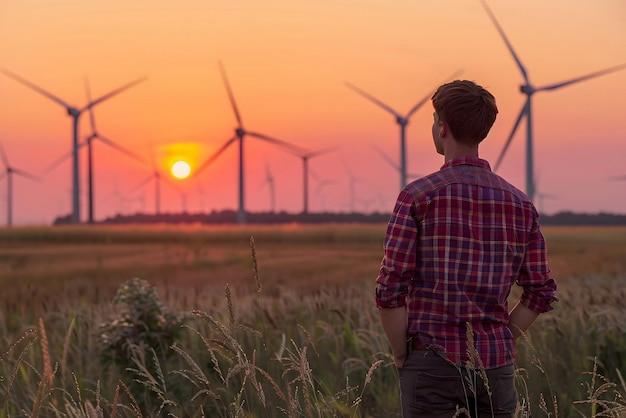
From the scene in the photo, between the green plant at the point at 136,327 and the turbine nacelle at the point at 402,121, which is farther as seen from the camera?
the turbine nacelle at the point at 402,121

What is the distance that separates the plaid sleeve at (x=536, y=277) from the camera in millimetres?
4438

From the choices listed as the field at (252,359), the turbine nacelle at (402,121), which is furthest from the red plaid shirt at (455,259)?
the turbine nacelle at (402,121)

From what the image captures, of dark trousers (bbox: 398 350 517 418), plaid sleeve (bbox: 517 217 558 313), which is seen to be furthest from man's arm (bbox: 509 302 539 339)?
dark trousers (bbox: 398 350 517 418)

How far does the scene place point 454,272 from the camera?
408 cm

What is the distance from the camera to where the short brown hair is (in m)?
4.19

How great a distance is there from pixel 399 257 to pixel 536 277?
92 cm

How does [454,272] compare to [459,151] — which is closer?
[454,272]

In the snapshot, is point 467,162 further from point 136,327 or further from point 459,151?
point 136,327

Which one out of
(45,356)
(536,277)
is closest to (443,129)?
(536,277)

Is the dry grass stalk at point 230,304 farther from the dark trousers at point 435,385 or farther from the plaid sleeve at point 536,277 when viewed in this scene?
the plaid sleeve at point 536,277

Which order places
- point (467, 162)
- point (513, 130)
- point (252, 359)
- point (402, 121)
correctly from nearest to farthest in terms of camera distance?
point (467, 162)
point (252, 359)
point (513, 130)
point (402, 121)

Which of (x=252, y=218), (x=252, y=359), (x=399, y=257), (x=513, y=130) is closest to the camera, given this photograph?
(x=399, y=257)

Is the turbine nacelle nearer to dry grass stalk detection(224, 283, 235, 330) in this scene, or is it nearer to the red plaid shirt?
the red plaid shirt

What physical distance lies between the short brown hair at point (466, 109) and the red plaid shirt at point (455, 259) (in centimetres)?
15
